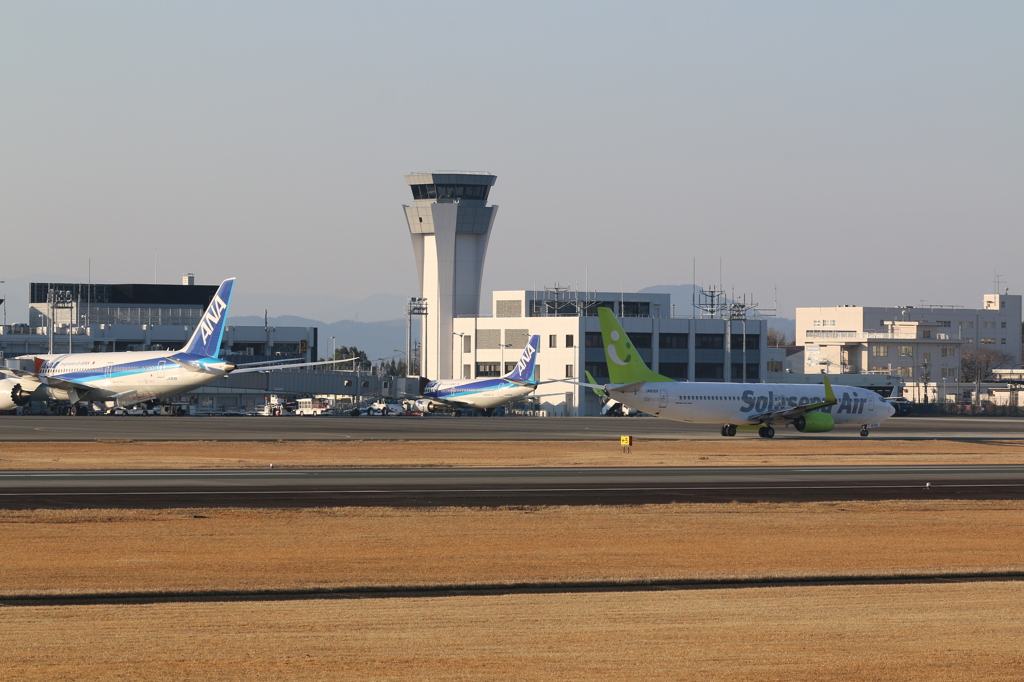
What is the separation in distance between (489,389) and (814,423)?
48.0 metres

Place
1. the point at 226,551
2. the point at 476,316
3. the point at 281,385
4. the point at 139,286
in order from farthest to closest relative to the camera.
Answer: the point at 139,286 < the point at 476,316 < the point at 281,385 < the point at 226,551

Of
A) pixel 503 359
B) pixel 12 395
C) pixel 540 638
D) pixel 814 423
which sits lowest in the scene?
pixel 814 423

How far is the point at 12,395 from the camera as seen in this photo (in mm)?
94438

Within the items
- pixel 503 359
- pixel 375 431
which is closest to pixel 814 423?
pixel 375 431

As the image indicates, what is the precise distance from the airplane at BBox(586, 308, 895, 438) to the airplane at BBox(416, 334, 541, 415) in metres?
38.2

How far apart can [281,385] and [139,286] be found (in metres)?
70.8

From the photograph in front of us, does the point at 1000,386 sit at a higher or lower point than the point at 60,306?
lower

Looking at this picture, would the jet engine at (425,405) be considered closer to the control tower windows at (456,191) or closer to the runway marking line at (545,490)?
the control tower windows at (456,191)

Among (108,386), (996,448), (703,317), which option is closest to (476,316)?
(703,317)

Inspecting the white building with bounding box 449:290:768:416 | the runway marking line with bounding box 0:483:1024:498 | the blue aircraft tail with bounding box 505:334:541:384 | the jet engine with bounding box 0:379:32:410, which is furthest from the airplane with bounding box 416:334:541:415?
the runway marking line with bounding box 0:483:1024:498

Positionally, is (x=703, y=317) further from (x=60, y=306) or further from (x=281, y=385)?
(x=60, y=306)

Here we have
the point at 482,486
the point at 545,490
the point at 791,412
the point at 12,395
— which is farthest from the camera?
the point at 12,395

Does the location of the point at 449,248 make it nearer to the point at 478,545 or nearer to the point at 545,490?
the point at 545,490

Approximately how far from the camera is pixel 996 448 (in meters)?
62.8
